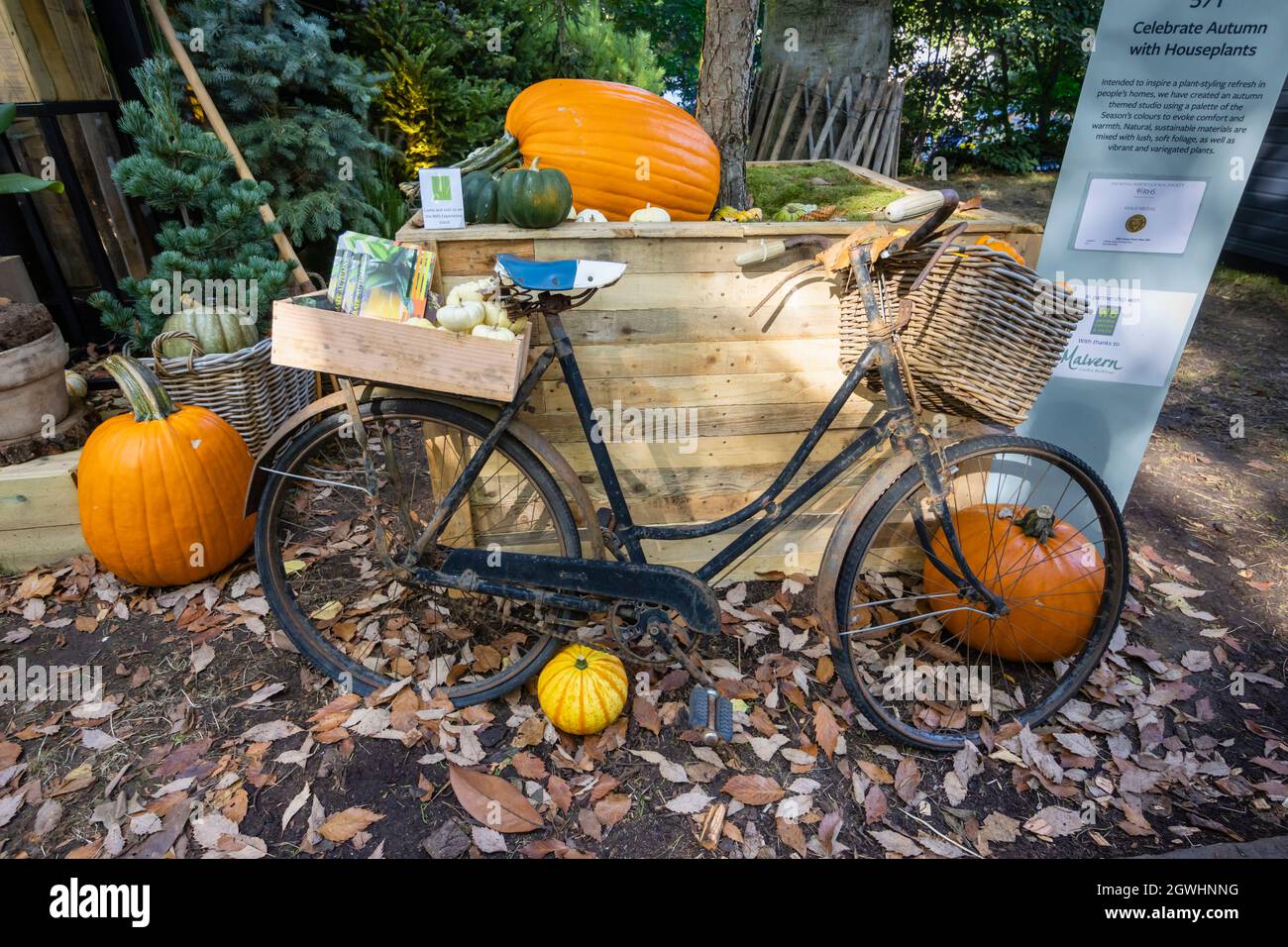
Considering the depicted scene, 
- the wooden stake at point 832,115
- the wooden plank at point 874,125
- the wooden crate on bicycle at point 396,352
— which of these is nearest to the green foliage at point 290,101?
the wooden crate on bicycle at point 396,352

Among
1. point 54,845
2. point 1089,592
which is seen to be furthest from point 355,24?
point 1089,592

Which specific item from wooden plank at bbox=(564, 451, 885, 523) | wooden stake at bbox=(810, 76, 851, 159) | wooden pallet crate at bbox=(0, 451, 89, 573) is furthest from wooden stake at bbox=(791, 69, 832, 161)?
wooden pallet crate at bbox=(0, 451, 89, 573)

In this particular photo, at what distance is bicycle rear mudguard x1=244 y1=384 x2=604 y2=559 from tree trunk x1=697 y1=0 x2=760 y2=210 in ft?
5.41

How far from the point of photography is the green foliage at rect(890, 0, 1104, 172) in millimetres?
10188

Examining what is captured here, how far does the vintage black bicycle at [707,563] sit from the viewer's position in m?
2.15

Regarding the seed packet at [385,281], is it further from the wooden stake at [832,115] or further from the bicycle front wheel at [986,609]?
the wooden stake at [832,115]

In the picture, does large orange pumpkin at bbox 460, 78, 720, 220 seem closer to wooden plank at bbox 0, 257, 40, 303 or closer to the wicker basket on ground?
the wicker basket on ground

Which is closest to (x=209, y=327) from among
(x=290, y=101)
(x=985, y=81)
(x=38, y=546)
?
(x=38, y=546)

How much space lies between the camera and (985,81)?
10.5 meters

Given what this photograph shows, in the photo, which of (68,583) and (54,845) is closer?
(54,845)

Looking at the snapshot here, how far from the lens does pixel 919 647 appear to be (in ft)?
9.45

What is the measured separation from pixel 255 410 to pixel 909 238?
10.4 ft

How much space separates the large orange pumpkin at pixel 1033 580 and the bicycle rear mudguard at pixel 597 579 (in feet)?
3.32
